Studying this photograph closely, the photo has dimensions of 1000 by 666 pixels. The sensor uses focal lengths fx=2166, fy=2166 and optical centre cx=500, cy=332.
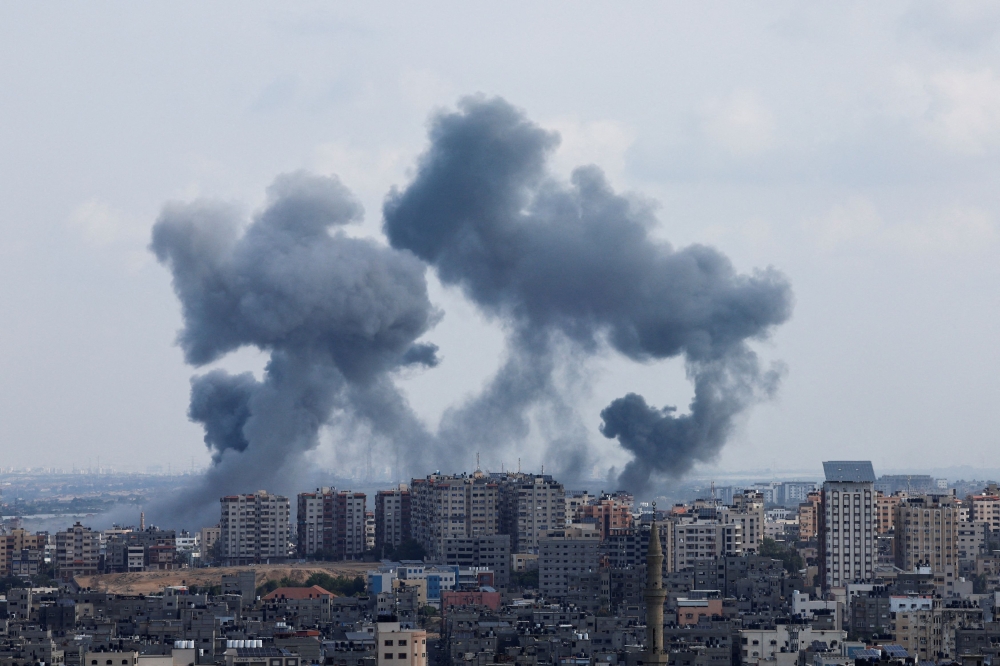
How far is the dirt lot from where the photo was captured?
278 ft

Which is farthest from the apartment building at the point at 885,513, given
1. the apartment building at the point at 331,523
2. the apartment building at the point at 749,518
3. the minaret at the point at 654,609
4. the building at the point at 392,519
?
the minaret at the point at 654,609

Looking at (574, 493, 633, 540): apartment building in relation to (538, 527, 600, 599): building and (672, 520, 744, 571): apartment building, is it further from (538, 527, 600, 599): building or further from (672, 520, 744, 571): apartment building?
(538, 527, 600, 599): building

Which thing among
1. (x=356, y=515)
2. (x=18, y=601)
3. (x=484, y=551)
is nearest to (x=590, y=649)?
(x=18, y=601)

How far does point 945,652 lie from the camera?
60.0 m

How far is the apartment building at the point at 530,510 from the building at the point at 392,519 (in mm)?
4937

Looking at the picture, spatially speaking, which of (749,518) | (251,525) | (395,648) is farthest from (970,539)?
(395,648)

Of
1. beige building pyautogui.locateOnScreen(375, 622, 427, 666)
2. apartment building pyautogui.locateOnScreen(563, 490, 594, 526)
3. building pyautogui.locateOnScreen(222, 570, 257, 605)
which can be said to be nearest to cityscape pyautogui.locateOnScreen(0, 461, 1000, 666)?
beige building pyautogui.locateOnScreen(375, 622, 427, 666)

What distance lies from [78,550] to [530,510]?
66.4 feet

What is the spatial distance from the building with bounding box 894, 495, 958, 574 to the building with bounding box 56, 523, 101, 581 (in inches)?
1353

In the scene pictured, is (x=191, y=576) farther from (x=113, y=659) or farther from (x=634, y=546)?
(x=113, y=659)

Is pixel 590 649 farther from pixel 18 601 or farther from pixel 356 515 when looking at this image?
pixel 356 515

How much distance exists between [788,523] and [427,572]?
44626mm

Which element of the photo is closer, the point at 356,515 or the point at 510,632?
the point at 510,632

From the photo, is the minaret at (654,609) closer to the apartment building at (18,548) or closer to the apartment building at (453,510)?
the apartment building at (453,510)
